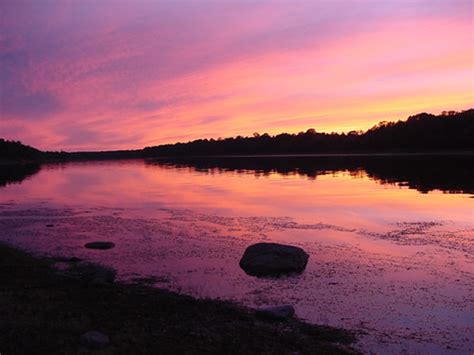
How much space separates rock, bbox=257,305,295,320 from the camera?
34.5 feet

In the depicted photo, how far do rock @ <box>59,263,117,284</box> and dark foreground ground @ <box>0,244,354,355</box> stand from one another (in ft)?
1.52

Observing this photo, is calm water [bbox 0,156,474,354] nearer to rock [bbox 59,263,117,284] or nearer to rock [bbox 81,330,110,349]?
rock [bbox 59,263,117,284]

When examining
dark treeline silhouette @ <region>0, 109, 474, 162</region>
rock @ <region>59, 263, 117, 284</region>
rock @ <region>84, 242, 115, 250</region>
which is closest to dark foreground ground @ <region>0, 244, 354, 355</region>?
rock @ <region>59, 263, 117, 284</region>

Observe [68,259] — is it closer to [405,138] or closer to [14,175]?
[14,175]

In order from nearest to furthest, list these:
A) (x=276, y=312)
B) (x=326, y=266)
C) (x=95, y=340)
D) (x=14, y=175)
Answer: (x=95, y=340) → (x=276, y=312) → (x=326, y=266) → (x=14, y=175)

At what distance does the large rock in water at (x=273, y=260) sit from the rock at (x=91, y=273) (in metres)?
4.52

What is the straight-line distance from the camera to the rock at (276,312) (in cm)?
1053

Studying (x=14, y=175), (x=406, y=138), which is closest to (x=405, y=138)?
(x=406, y=138)

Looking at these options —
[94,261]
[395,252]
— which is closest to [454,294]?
[395,252]

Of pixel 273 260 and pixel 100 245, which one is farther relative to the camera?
pixel 100 245

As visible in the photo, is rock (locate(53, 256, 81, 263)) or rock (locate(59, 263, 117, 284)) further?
rock (locate(53, 256, 81, 263))

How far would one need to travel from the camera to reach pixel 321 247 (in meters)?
18.1

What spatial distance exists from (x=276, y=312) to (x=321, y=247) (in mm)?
Result: 7928

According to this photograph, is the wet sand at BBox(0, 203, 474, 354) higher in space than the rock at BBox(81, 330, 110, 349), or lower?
lower
